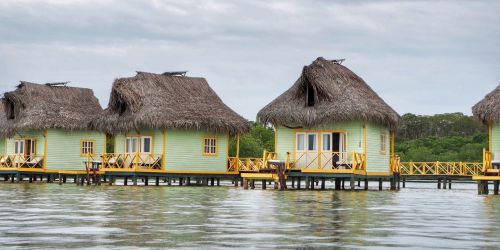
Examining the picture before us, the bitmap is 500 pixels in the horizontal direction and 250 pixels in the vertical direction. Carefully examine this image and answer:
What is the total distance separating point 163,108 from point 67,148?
33.3ft

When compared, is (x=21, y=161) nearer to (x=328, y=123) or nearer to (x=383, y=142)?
(x=328, y=123)

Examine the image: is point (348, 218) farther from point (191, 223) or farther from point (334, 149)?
point (334, 149)

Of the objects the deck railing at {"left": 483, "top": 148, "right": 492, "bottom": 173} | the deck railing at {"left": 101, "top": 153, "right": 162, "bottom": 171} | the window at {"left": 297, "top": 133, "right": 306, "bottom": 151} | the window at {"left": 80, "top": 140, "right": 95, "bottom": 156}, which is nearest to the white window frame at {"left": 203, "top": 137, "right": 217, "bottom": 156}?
the deck railing at {"left": 101, "top": 153, "right": 162, "bottom": 171}

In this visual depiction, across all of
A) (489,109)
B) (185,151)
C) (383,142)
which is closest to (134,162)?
(185,151)

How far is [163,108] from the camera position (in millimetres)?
40906

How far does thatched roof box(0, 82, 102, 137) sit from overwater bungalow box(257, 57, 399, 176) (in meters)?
13.6

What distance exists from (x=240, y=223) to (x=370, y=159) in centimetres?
2381

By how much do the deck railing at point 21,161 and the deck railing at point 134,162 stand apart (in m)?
7.54

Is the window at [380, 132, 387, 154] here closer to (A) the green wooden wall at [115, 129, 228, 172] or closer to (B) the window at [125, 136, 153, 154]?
(A) the green wooden wall at [115, 129, 228, 172]

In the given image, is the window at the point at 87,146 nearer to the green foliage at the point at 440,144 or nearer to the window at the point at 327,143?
the window at the point at 327,143

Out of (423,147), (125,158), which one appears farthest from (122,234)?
(423,147)

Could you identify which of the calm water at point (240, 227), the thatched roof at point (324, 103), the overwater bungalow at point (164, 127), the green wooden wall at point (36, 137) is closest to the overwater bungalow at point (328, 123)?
the thatched roof at point (324, 103)

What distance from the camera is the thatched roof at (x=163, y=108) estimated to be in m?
40.6

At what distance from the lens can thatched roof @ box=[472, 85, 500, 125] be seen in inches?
1289
